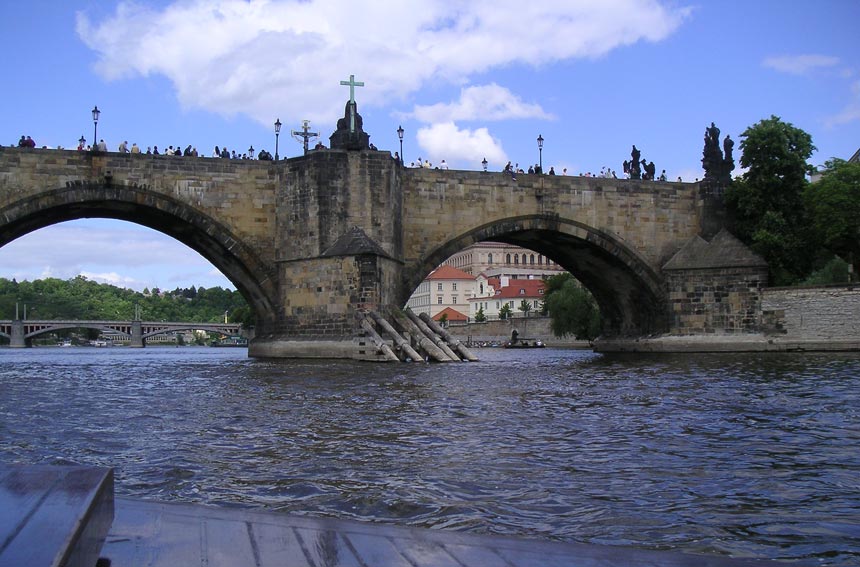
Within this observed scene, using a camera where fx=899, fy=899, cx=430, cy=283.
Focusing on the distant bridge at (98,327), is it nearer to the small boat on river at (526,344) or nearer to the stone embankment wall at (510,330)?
the stone embankment wall at (510,330)

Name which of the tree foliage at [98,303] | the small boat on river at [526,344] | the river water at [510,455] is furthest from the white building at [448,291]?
the river water at [510,455]

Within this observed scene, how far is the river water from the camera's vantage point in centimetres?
512

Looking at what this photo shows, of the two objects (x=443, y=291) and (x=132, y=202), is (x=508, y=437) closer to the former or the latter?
(x=132, y=202)

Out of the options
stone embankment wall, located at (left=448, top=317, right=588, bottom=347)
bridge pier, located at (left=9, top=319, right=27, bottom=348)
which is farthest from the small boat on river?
bridge pier, located at (left=9, top=319, right=27, bottom=348)

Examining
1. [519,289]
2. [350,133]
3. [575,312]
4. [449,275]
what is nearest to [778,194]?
[350,133]

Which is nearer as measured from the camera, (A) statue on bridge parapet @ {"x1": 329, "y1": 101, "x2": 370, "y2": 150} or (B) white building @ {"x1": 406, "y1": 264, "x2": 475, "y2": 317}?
(A) statue on bridge parapet @ {"x1": 329, "y1": 101, "x2": 370, "y2": 150}

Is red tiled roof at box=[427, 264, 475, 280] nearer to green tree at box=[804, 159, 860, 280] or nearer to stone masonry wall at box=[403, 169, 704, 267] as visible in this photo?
stone masonry wall at box=[403, 169, 704, 267]

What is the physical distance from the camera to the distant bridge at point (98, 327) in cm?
9675

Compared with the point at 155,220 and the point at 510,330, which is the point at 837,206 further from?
the point at 510,330

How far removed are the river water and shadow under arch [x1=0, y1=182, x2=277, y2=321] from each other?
1128cm

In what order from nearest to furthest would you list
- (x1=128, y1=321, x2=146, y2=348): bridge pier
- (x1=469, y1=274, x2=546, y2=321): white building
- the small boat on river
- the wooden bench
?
the wooden bench < the small boat on river < (x1=128, y1=321, x2=146, y2=348): bridge pier < (x1=469, y1=274, x2=546, y2=321): white building

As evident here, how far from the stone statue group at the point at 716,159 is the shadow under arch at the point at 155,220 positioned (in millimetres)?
Result: 17002

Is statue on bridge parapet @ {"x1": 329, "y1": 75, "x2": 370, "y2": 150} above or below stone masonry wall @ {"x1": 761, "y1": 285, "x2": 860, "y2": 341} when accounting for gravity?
above

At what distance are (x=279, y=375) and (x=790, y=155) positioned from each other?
2211cm
